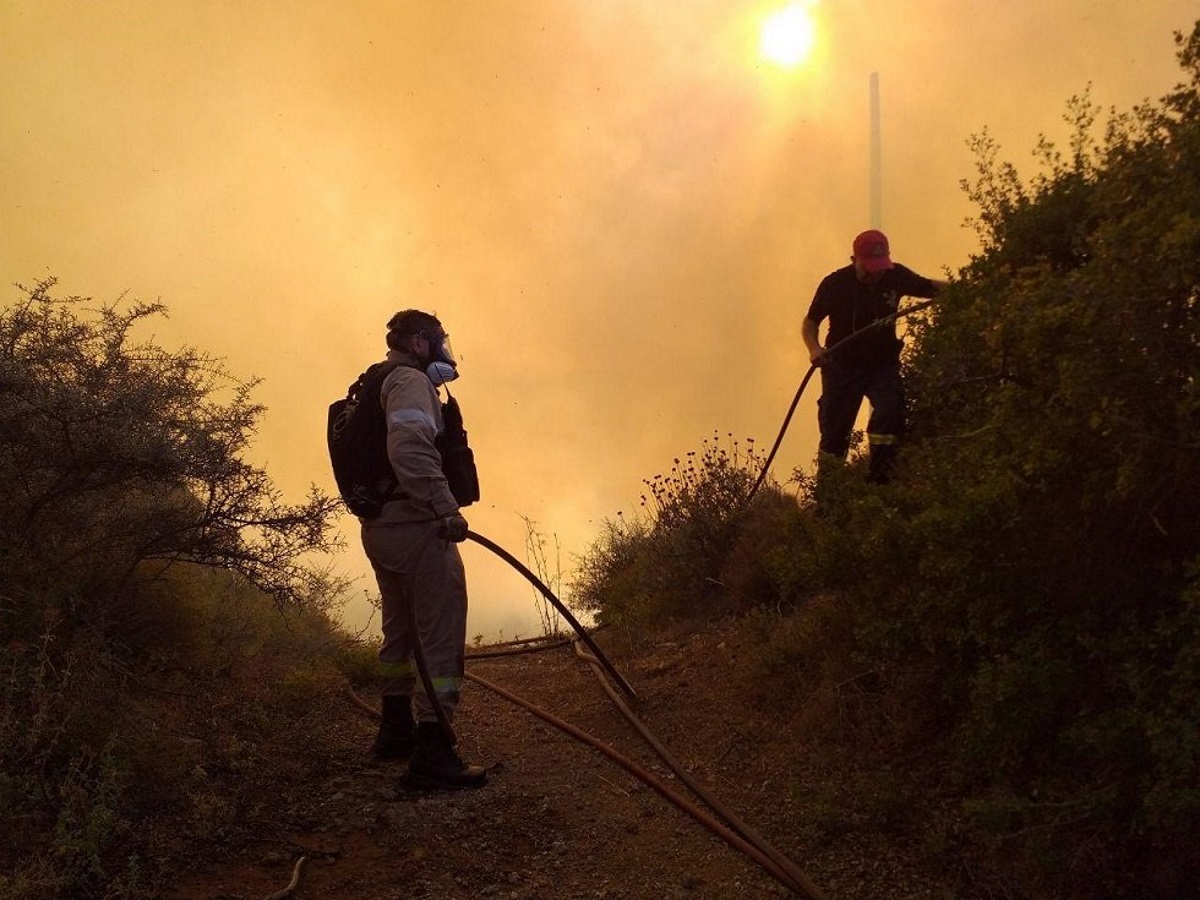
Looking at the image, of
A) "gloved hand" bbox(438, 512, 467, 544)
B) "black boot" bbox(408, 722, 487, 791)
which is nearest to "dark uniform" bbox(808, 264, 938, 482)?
"gloved hand" bbox(438, 512, 467, 544)

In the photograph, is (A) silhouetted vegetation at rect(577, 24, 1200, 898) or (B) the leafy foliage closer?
(A) silhouetted vegetation at rect(577, 24, 1200, 898)

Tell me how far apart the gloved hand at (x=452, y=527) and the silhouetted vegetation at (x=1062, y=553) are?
198cm

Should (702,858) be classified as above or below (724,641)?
below

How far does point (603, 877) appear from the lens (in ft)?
12.4

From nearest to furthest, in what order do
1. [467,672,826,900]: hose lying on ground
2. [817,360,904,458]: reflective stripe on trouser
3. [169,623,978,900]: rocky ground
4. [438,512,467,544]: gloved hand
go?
1. [467,672,826,900]: hose lying on ground
2. [169,623,978,900]: rocky ground
3. [438,512,467,544]: gloved hand
4. [817,360,904,458]: reflective stripe on trouser

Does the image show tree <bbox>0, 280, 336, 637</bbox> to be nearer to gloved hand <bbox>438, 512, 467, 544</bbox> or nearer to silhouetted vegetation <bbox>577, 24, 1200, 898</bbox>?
gloved hand <bbox>438, 512, 467, 544</bbox>

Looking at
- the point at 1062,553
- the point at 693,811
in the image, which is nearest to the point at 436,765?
the point at 693,811

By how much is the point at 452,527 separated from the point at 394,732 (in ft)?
4.84

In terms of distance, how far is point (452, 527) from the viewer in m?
4.59

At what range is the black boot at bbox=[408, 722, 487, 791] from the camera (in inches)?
182

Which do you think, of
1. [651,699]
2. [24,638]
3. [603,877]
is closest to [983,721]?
[603,877]

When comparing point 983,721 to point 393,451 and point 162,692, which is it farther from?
point 162,692

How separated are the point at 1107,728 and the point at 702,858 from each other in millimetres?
1807

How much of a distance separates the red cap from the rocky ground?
125 inches
